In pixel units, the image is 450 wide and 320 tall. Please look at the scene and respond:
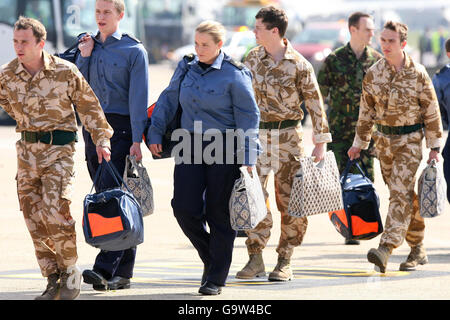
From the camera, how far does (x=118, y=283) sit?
745 cm

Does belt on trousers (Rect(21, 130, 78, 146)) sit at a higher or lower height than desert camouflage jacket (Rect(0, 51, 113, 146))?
lower

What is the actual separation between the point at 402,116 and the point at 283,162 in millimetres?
913

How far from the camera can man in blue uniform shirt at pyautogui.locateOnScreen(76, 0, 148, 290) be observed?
7.44 m

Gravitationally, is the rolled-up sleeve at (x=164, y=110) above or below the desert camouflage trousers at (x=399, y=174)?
above

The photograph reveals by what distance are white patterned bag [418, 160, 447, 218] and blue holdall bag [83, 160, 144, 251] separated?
7.61ft

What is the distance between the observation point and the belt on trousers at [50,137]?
22.3 ft

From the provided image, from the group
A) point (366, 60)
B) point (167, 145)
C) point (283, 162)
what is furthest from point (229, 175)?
point (366, 60)

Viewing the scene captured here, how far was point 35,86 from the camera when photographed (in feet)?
22.3

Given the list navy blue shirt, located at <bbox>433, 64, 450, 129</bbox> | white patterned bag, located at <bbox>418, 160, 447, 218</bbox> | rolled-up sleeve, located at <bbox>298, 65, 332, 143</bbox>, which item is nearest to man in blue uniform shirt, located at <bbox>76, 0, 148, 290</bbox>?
rolled-up sleeve, located at <bbox>298, 65, 332, 143</bbox>

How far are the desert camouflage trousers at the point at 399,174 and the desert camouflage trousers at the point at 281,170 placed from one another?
0.63 metres

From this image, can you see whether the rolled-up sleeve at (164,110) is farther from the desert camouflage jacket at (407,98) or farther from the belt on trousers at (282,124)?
the desert camouflage jacket at (407,98)

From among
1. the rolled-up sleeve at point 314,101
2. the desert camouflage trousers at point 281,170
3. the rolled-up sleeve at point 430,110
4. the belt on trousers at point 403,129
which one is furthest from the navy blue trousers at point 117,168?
the rolled-up sleeve at point 430,110

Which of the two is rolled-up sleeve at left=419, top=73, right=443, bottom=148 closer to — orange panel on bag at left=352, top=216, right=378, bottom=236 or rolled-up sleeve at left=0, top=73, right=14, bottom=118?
orange panel on bag at left=352, top=216, right=378, bottom=236

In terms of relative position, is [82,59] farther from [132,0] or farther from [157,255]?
[132,0]
